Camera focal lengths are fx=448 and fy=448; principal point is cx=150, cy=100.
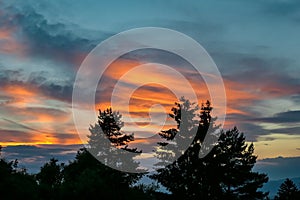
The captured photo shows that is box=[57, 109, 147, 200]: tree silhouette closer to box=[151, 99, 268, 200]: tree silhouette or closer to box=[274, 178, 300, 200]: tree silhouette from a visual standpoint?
box=[151, 99, 268, 200]: tree silhouette

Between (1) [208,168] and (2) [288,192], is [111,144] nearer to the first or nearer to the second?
(1) [208,168]

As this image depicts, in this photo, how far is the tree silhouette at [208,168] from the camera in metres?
64.2

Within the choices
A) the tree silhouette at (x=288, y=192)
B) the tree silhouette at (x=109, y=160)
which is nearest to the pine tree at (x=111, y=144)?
the tree silhouette at (x=109, y=160)

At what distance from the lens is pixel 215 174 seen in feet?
216

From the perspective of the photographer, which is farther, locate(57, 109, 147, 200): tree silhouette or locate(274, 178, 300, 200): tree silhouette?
locate(274, 178, 300, 200): tree silhouette

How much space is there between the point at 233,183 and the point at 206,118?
10745 mm

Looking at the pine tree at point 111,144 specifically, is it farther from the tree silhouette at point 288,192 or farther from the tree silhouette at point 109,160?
the tree silhouette at point 288,192

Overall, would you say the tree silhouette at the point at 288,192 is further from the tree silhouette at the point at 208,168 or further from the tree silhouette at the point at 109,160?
the tree silhouette at the point at 109,160

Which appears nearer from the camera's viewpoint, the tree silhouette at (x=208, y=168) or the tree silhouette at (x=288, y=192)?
the tree silhouette at (x=208, y=168)

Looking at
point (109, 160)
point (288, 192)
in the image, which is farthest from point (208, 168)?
point (288, 192)

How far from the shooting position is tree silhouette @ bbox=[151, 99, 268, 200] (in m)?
64.2

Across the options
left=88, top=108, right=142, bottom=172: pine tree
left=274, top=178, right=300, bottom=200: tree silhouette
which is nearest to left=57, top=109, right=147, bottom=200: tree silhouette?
left=88, top=108, right=142, bottom=172: pine tree

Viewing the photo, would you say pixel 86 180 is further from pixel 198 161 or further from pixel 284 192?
pixel 284 192

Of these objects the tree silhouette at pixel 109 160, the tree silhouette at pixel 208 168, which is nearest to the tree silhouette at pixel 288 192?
the tree silhouette at pixel 208 168
